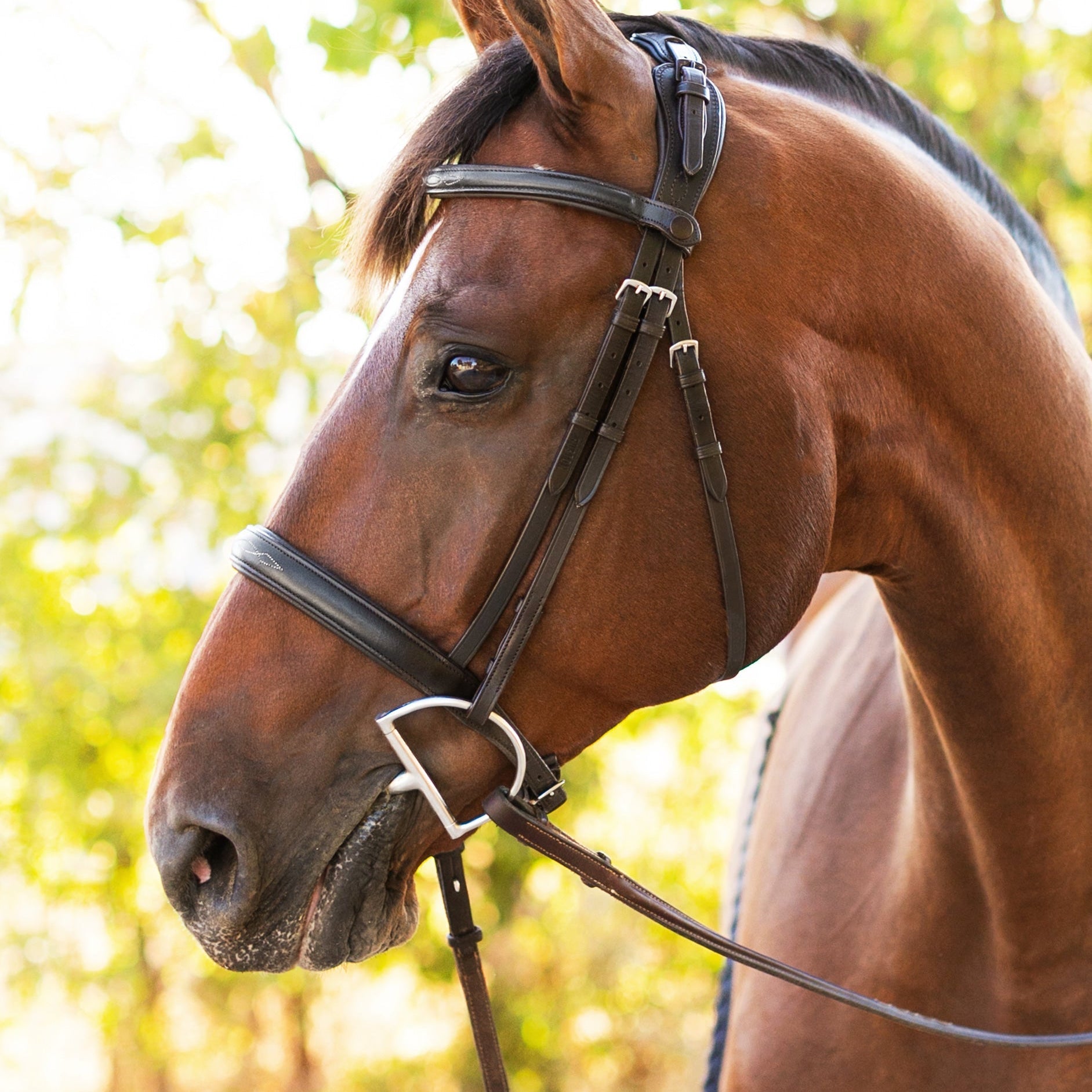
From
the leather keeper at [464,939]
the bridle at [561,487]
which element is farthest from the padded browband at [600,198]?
the leather keeper at [464,939]

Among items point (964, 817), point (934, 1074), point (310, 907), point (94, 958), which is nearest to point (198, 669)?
point (310, 907)

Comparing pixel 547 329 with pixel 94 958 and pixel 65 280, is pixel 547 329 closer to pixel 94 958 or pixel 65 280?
pixel 65 280

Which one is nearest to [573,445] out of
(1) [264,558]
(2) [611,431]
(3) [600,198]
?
(2) [611,431]

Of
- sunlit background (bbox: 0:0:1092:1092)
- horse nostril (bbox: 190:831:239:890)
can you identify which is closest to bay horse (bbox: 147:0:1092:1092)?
horse nostril (bbox: 190:831:239:890)

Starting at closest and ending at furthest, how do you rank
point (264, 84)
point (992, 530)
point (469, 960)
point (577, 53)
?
point (577, 53), point (992, 530), point (469, 960), point (264, 84)

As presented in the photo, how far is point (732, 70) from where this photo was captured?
1621mm

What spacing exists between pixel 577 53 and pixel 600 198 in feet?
0.59

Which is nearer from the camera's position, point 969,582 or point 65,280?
point 969,582

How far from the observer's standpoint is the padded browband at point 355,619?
1359mm

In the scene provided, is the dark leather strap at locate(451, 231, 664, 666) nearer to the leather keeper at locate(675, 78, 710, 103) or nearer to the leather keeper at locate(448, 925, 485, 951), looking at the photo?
the leather keeper at locate(675, 78, 710, 103)

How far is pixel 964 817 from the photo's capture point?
171cm

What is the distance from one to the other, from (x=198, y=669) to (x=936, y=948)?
132cm

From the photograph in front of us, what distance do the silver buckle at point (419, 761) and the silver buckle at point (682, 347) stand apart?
542mm

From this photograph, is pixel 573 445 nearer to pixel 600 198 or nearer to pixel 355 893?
pixel 600 198
